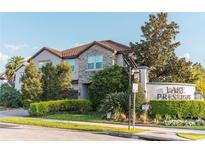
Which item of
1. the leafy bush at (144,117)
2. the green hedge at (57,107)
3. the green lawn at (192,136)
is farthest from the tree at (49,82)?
the green lawn at (192,136)

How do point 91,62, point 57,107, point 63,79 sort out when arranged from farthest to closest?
1. point 91,62
2. point 63,79
3. point 57,107

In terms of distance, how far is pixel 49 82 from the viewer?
21.4 m

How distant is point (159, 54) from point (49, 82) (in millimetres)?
5743

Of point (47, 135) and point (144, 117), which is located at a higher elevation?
point (144, 117)

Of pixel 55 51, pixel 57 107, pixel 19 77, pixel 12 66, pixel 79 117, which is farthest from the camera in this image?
pixel 57 107

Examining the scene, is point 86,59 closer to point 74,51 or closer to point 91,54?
point 91,54

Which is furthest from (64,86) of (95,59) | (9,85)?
(95,59)

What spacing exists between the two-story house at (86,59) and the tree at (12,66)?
42.4 inches

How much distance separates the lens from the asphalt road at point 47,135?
553 inches

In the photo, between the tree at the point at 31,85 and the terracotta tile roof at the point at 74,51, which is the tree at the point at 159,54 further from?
the tree at the point at 31,85

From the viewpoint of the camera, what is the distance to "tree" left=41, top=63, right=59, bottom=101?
21.0 m

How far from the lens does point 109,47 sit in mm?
24078

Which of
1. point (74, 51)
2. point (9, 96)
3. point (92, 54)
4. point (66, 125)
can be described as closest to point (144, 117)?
point (66, 125)
